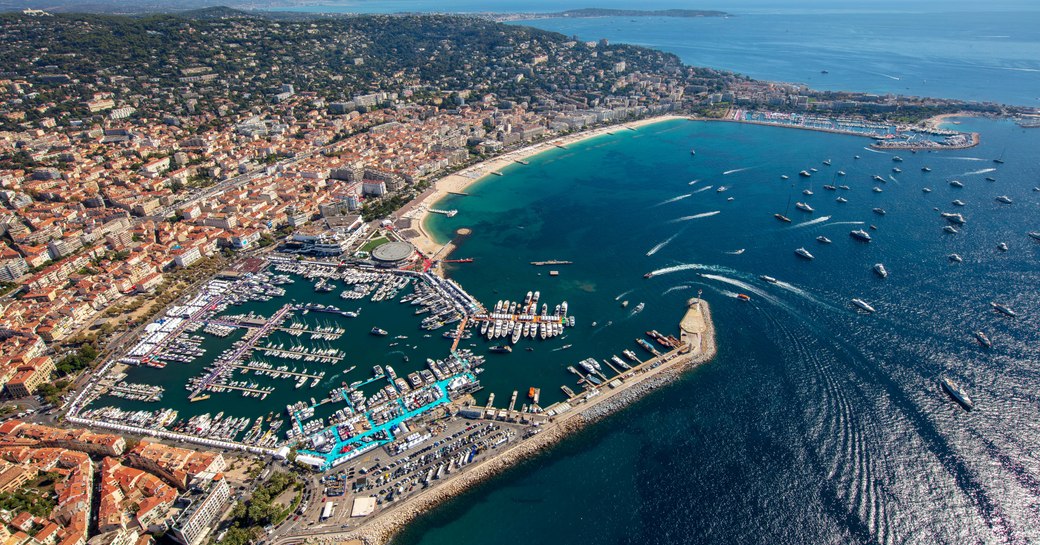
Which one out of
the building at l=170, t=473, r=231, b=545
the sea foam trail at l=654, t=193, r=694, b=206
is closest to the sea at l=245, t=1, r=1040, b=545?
the sea foam trail at l=654, t=193, r=694, b=206

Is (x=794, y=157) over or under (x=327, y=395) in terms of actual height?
over

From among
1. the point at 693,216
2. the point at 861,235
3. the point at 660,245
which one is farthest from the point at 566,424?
the point at 861,235

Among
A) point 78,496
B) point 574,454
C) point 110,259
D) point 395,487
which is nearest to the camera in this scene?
point 78,496

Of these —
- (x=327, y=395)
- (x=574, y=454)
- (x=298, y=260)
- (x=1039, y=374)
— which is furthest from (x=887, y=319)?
(x=298, y=260)

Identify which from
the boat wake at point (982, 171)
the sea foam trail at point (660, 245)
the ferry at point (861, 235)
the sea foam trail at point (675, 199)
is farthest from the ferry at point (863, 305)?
the boat wake at point (982, 171)

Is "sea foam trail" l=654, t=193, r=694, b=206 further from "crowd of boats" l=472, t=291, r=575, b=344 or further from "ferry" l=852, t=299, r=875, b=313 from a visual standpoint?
"crowd of boats" l=472, t=291, r=575, b=344

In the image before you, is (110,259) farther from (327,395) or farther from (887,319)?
(887,319)
